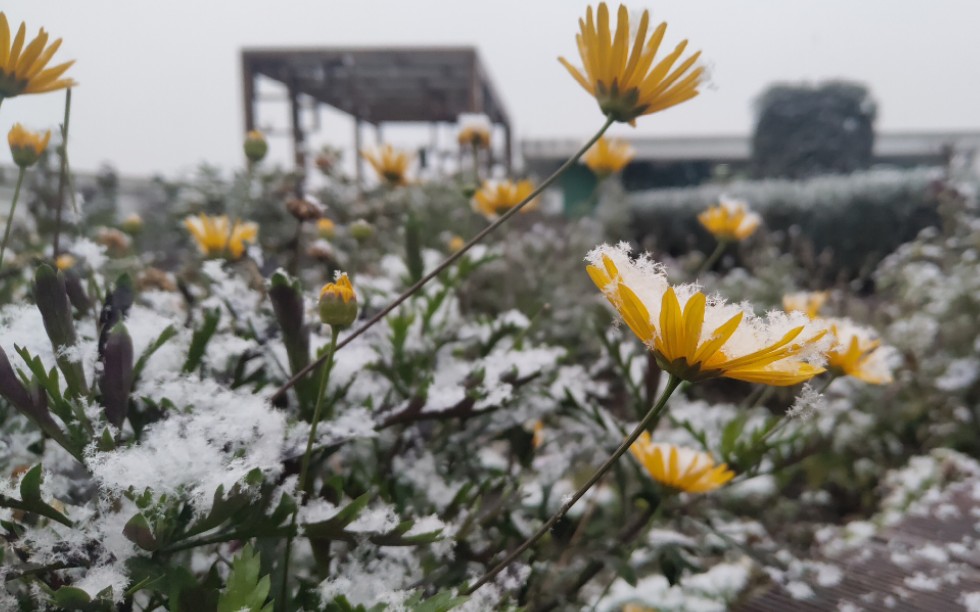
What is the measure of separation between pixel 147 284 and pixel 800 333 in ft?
3.72

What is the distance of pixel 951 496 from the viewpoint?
1424mm

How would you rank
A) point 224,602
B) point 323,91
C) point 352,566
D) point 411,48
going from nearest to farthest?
point 224,602 < point 352,566 < point 411,48 < point 323,91

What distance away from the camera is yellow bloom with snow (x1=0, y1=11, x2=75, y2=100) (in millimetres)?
614

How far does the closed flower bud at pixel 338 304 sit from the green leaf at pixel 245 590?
16cm

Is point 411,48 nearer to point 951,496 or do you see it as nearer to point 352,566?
point 951,496

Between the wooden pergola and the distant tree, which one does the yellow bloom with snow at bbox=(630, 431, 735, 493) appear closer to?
the wooden pergola

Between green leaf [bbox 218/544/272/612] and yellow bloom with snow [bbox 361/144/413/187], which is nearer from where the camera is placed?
green leaf [bbox 218/544/272/612]

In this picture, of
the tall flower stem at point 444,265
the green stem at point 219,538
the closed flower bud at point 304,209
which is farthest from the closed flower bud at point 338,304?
the closed flower bud at point 304,209

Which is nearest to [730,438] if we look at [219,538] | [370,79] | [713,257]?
[713,257]

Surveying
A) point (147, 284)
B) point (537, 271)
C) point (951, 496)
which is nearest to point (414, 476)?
point (147, 284)

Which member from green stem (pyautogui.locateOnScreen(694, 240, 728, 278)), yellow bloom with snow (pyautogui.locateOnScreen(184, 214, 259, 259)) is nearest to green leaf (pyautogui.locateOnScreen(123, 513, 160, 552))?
yellow bloom with snow (pyautogui.locateOnScreen(184, 214, 259, 259))

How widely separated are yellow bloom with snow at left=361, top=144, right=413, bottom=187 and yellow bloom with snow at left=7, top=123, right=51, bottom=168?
85 cm

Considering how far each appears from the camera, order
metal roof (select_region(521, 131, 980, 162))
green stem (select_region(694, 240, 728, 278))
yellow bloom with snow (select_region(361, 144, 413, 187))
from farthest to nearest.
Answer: metal roof (select_region(521, 131, 980, 162)) < yellow bloom with snow (select_region(361, 144, 413, 187)) < green stem (select_region(694, 240, 728, 278))

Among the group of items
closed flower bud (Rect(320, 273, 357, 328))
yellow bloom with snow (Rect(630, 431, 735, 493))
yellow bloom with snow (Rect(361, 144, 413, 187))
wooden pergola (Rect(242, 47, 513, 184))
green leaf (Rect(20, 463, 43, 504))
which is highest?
wooden pergola (Rect(242, 47, 513, 184))
